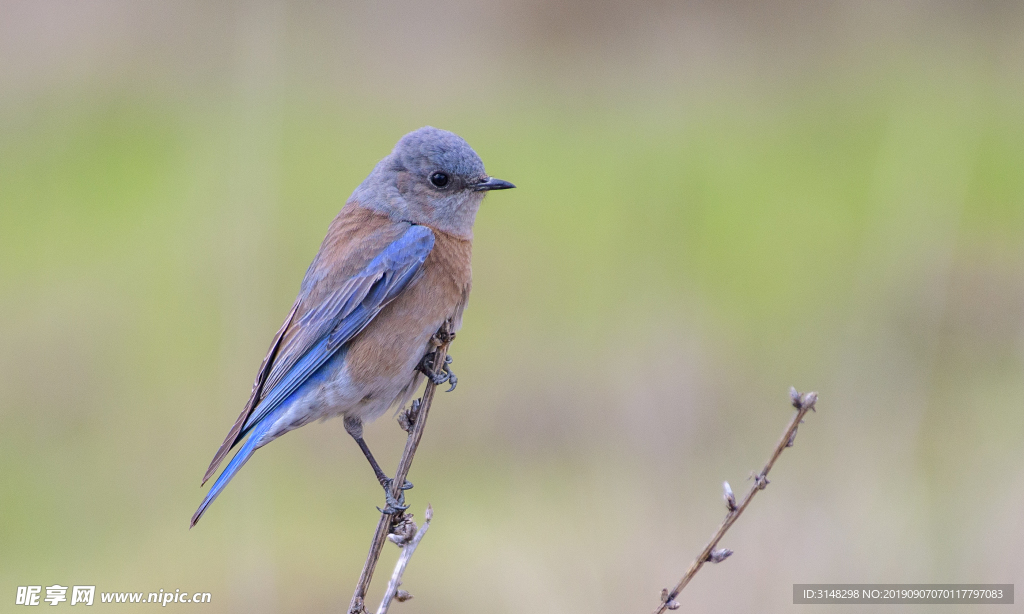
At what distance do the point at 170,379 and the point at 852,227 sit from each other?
543 centimetres

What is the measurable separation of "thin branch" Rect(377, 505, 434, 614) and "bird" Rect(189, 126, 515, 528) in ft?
2.00

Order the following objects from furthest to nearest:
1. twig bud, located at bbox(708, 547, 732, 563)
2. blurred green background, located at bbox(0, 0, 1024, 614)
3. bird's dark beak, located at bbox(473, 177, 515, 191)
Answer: blurred green background, located at bbox(0, 0, 1024, 614) < bird's dark beak, located at bbox(473, 177, 515, 191) < twig bud, located at bbox(708, 547, 732, 563)

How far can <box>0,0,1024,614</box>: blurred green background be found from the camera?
195 inches

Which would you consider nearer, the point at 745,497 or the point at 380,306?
the point at 745,497

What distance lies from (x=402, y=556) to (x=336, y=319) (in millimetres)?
1272

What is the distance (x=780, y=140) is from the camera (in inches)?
377

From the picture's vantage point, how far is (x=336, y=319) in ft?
12.0

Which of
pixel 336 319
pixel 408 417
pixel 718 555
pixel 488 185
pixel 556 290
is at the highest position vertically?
pixel 488 185

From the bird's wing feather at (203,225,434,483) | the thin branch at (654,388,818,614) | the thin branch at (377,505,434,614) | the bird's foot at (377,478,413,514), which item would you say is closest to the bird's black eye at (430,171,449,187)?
the bird's wing feather at (203,225,434,483)

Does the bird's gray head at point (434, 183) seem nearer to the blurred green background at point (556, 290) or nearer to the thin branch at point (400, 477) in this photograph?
the thin branch at point (400, 477)

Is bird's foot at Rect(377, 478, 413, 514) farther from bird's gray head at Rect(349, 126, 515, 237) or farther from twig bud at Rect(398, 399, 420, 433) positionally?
bird's gray head at Rect(349, 126, 515, 237)

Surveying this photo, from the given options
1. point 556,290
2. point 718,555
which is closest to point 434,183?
point 718,555

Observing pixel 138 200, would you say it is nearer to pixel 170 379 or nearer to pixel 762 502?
pixel 170 379

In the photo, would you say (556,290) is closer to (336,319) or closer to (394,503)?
(336,319)
